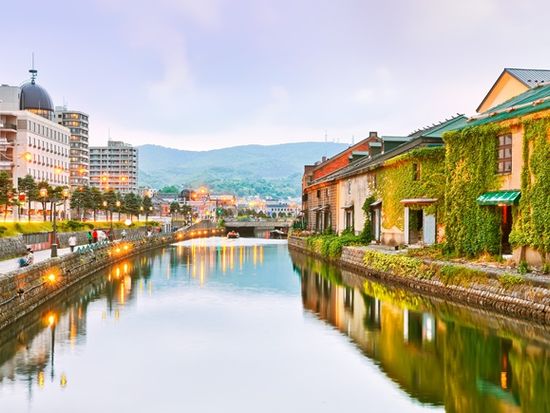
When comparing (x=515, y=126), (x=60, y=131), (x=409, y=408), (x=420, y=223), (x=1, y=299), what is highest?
(x=60, y=131)

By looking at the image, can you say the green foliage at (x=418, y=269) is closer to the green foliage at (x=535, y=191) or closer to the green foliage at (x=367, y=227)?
the green foliage at (x=535, y=191)

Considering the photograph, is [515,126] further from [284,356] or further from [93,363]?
[93,363]

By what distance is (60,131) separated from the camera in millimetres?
132375

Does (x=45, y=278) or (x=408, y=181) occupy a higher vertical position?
(x=408, y=181)

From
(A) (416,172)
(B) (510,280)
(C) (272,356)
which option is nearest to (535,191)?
(B) (510,280)

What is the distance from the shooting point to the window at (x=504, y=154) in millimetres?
34406

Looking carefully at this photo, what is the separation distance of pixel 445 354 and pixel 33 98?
506 ft

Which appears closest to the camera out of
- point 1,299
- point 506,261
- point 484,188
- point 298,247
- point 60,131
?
point 1,299

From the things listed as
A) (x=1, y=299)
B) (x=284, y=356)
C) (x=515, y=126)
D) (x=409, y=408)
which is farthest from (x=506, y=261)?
(x=1, y=299)

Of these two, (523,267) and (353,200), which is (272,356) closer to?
(523,267)

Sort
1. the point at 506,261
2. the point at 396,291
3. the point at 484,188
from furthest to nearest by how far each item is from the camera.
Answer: the point at 396,291, the point at 484,188, the point at 506,261

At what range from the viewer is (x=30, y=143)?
113 meters

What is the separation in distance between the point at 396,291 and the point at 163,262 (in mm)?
37103

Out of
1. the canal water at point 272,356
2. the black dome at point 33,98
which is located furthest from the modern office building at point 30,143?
the canal water at point 272,356
